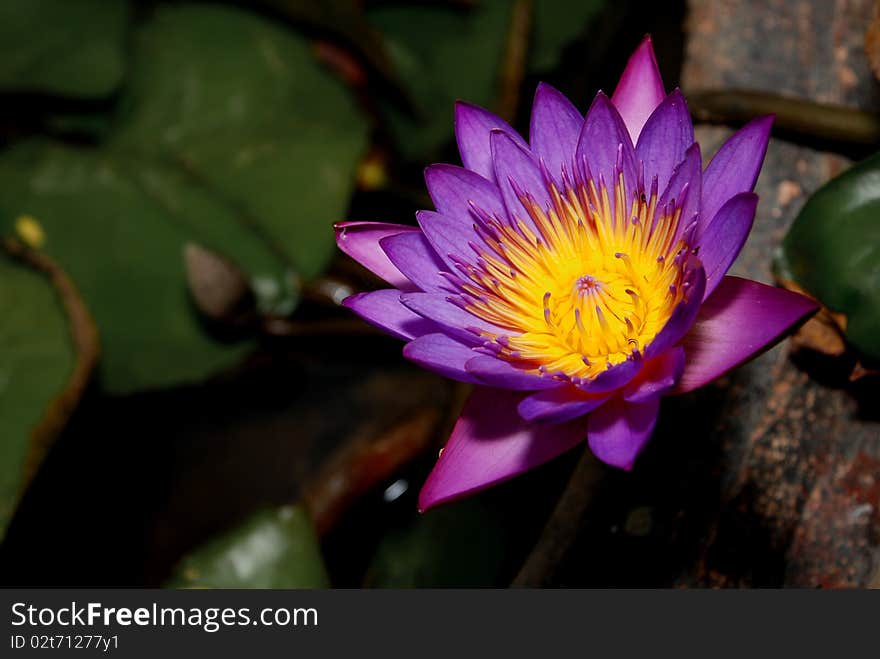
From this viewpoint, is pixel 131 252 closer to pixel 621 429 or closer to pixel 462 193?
pixel 462 193

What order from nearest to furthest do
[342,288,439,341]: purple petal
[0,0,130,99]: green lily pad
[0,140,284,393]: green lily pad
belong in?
1. [342,288,439,341]: purple petal
2. [0,140,284,393]: green lily pad
3. [0,0,130,99]: green lily pad

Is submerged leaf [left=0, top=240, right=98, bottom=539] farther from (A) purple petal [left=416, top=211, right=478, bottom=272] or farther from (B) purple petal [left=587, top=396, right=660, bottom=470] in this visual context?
(B) purple petal [left=587, top=396, right=660, bottom=470]

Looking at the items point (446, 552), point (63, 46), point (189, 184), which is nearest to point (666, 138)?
point (446, 552)

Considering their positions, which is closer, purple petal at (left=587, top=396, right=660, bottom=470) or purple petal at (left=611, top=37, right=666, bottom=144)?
purple petal at (left=587, top=396, right=660, bottom=470)

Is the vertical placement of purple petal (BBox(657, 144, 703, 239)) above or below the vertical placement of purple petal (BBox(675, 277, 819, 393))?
above

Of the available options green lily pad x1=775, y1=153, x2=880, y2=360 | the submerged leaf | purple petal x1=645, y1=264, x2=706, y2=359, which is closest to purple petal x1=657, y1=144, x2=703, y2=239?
purple petal x1=645, y1=264, x2=706, y2=359

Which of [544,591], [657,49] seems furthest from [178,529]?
[657,49]
